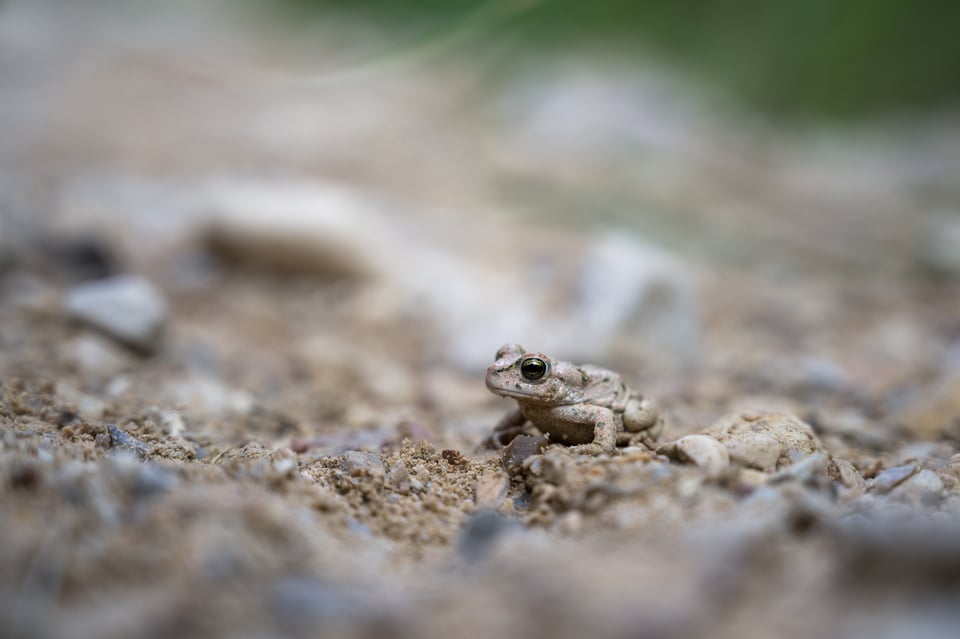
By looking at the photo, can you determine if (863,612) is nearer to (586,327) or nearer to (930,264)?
(586,327)

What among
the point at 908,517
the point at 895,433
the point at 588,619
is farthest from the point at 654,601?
the point at 895,433

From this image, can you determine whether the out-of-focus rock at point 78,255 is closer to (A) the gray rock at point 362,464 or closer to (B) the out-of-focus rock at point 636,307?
(A) the gray rock at point 362,464

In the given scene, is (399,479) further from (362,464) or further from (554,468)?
(554,468)

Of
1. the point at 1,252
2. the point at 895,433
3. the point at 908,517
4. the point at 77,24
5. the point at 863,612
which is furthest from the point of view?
the point at 77,24

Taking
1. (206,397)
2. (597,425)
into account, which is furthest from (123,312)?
(597,425)

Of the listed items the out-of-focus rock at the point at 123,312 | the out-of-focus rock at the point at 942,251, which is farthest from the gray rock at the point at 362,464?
the out-of-focus rock at the point at 942,251

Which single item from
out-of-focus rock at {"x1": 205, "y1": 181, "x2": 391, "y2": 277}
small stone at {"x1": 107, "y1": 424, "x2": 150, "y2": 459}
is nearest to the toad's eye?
small stone at {"x1": 107, "y1": 424, "x2": 150, "y2": 459}
